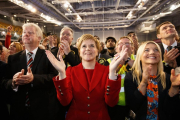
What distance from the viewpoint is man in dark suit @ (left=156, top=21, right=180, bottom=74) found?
1758 millimetres

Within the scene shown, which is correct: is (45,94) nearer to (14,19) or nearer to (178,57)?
(178,57)

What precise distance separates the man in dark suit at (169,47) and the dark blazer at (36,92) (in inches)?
65.5

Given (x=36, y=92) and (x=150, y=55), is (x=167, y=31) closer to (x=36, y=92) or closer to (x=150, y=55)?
(x=150, y=55)

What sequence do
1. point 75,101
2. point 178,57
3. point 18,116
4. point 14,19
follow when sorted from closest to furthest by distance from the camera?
point 75,101
point 18,116
point 178,57
point 14,19

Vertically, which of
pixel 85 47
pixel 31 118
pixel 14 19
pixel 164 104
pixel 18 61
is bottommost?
pixel 31 118

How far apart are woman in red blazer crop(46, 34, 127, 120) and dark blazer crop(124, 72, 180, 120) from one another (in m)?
0.29

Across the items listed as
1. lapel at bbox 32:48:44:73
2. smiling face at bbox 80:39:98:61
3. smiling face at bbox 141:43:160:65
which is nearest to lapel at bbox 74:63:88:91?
smiling face at bbox 80:39:98:61

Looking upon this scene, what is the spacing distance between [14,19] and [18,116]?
957cm

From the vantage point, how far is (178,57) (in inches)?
72.4

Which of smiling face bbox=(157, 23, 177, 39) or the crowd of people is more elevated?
smiling face bbox=(157, 23, 177, 39)

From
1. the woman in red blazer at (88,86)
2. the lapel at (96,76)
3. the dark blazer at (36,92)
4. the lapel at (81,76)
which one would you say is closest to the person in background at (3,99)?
the dark blazer at (36,92)

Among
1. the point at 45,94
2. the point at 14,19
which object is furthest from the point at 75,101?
the point at 14,19

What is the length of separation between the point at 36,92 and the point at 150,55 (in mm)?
1517

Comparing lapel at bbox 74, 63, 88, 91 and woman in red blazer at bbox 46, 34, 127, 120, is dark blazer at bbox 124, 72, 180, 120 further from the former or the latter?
lapel at bbox 74, 63, 88, 91
